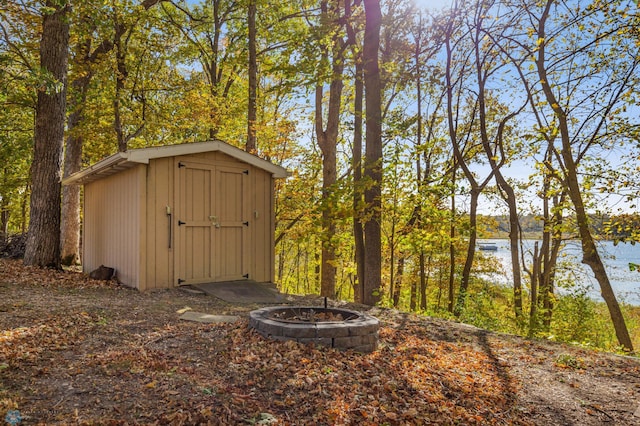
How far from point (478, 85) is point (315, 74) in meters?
5.19

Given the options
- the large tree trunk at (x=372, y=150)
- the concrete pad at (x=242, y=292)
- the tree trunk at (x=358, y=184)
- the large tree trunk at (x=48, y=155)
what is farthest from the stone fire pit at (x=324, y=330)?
the large tree trunk at (x=48, y=155)

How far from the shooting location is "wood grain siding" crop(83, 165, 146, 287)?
6513mm

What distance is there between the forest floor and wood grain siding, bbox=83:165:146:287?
1943mm

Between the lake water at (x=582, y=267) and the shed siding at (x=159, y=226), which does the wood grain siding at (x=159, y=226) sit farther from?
the lake water at (x=582, y=267)

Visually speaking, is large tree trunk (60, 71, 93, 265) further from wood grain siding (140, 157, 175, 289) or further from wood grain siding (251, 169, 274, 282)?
wood grain siding (251, 169, 274, 282)

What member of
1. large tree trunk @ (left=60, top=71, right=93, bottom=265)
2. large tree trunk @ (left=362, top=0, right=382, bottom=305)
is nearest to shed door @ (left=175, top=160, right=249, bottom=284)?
large tree trunk @ (left=362, top=0, right=382, bottom=305)

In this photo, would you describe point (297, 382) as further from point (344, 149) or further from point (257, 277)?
point (344, 149)

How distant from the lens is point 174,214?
6.69 m

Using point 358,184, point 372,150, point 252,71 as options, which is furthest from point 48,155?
point 372,150

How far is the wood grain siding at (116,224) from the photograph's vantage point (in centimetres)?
651

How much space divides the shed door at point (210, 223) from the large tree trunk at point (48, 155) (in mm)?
3145

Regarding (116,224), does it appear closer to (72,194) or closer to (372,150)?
(72,194)

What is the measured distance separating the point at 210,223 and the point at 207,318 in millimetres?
2578

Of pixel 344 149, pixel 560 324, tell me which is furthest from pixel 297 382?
pixel 344 149
